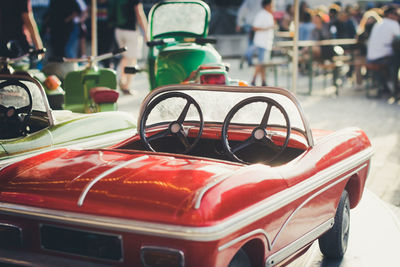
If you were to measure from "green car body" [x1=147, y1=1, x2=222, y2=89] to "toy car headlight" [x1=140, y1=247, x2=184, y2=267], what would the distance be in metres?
5.61

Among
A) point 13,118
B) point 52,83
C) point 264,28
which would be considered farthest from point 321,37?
point 13,118

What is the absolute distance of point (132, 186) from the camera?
128 inches

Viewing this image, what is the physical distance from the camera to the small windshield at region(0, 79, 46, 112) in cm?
523

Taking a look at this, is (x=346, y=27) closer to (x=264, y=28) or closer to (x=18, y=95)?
(x=264, y=28)

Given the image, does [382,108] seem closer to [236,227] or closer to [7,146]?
[7,146]

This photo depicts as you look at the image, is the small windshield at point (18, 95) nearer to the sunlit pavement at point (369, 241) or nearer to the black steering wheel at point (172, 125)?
the black steering wheel at point (172, 125)

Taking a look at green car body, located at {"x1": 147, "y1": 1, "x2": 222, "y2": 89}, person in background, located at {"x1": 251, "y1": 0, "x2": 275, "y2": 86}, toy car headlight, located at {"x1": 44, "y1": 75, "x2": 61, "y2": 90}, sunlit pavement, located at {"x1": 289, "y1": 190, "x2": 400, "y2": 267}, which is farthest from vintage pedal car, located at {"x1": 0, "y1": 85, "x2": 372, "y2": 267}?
person in background, located at {"x1": 251, "y1": 0, "x2": 275, "y2": 86}

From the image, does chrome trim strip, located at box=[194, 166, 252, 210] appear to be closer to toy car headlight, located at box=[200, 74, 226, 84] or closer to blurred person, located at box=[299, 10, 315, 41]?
toy car headlight, located at box=[200, 74, 226, 84]

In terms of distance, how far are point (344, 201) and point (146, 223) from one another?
1.90 m

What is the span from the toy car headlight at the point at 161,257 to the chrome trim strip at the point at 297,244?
25.4 inches

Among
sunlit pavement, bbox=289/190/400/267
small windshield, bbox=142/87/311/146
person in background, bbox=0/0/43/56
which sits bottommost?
sunlit pavement, bbox=289/190/400/267

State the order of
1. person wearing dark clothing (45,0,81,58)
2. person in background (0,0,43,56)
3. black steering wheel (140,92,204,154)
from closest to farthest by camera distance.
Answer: black steering wheel (140,92,204,154)
person in background (0,0,43,56)
person wearing dark clothing (45,0,81,58)

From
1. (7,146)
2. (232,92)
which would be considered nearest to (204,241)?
(232,92)

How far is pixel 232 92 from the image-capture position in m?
4.34
